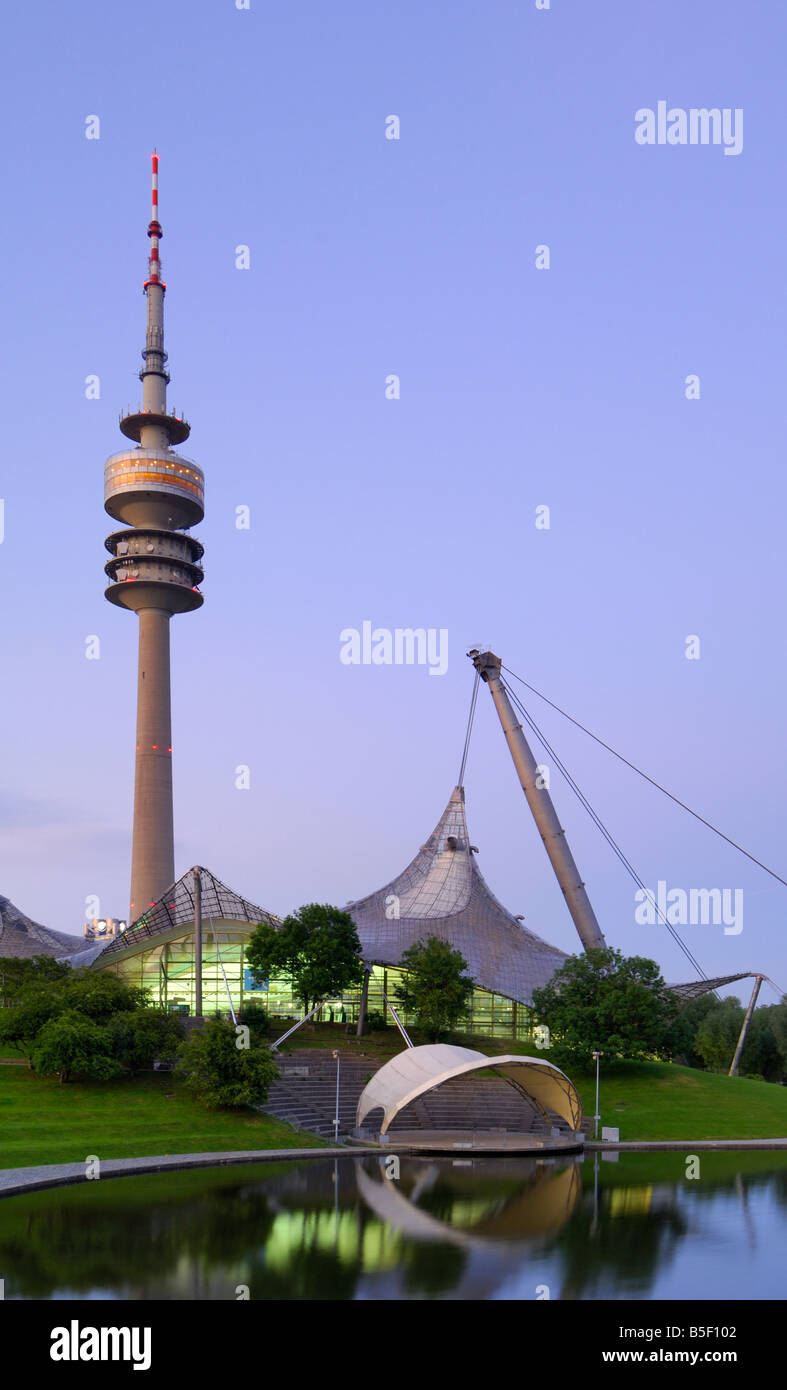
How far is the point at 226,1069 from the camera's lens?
51.8 m

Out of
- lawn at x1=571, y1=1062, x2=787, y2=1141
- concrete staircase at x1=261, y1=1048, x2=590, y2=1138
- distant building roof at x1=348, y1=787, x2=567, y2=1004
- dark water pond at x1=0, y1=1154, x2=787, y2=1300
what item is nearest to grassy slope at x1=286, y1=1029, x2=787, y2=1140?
lawn at x1=571, y1=1062, x2=787, y2=1141

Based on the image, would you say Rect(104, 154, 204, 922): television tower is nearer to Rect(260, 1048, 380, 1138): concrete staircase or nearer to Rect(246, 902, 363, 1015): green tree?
Rect(246, 902, 363, 1015): green tree

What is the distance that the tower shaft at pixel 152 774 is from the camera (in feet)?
417

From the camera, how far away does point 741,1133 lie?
57.2 meters

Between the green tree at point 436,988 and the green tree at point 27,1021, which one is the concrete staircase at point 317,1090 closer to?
the green tree at point 436,988

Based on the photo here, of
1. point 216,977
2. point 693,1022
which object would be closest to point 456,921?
point 216,977

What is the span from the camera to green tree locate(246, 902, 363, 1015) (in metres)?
75.2

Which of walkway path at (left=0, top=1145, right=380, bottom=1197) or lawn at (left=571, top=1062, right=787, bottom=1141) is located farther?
lawn at (left=571, top=1062, right=787, bottom=1141)

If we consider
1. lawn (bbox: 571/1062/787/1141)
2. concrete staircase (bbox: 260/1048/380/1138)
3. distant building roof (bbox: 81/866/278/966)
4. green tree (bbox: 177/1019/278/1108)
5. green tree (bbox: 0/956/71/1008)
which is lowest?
lawn (bbox: 571/1062/787/1141)

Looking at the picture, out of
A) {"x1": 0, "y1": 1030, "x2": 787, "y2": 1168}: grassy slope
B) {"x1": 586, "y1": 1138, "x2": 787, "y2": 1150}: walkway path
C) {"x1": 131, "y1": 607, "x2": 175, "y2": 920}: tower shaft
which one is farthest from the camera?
{"x1": 131, "y1": 607, "x2": 175, "y2": 920}: tower shaft

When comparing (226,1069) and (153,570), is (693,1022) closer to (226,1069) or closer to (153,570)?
(226,1069)

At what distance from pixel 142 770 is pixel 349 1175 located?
94733mm

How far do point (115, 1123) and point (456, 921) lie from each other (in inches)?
1652

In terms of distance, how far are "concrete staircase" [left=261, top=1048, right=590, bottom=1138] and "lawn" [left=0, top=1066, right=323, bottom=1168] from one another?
3.88m
